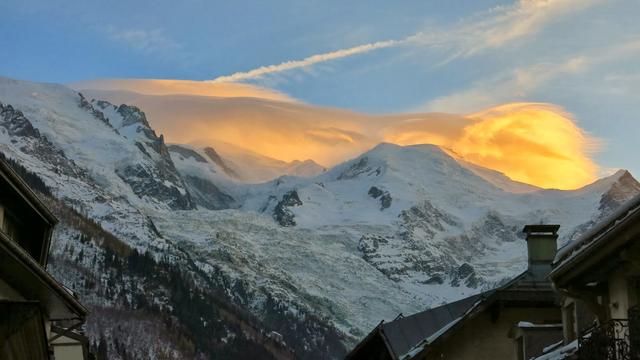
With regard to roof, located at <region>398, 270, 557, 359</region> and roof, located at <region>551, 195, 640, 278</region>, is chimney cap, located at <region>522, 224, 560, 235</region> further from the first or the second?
roof, located at <region>551, 195, 640, 278</region>

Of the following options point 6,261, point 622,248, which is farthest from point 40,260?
point 622,248

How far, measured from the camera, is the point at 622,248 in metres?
19.8

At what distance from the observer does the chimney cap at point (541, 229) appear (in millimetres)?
35562

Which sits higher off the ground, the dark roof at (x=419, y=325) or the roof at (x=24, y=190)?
the roof at (x=24, y=190)

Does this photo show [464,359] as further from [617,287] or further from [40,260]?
[617,287]

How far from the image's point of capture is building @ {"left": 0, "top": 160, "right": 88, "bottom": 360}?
1889 centimetres

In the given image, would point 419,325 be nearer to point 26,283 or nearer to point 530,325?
point 530,325

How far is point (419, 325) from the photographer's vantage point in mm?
42969

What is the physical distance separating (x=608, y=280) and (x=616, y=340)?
2200mm

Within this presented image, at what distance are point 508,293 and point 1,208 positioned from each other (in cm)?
1336

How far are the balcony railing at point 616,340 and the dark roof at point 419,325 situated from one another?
2094cm

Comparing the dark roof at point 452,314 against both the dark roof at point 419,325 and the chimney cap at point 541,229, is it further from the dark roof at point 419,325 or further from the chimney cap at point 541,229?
the chimney cap at point 541,229

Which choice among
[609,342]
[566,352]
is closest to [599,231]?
[609,342]

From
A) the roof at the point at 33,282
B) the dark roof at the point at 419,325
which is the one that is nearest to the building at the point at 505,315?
the dark roof at the point at 419,325
